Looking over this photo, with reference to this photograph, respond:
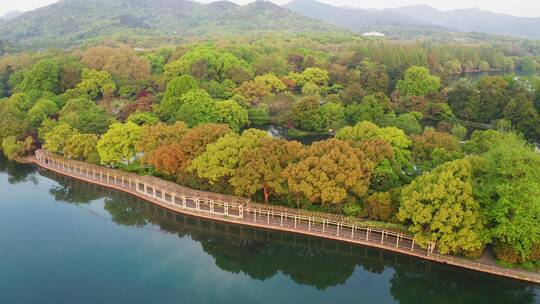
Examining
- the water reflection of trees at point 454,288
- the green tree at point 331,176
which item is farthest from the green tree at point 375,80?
the water reflection of trees at point 454,288

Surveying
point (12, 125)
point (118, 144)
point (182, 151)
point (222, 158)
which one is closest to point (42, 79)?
point (12, 125)

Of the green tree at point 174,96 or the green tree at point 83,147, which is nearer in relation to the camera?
the green tree at point 83,147

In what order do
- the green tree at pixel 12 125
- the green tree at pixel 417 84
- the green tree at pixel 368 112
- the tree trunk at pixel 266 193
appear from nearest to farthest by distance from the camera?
1. the tree trunk at pixel 266 193
2. the green tree at pixel 12 125
3. the green tree at pixel 368 112
4. the green tree at pixel 417 84

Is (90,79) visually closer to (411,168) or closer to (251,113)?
(251,113)

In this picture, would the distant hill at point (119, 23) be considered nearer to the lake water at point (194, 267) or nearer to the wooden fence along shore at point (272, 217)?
the wooden fence along shore at point (272, 217)

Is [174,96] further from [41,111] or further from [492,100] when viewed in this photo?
[492,100]

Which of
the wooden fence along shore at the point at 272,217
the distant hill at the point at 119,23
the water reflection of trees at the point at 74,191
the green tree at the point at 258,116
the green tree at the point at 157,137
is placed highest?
the distant hill at the point at 119,23
